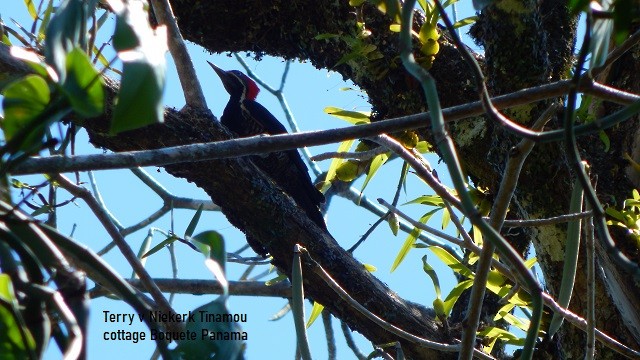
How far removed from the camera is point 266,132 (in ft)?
11.7

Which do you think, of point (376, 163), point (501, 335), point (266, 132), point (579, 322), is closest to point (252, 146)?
point (579, 322)

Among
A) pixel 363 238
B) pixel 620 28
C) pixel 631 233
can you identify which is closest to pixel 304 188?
pixel 363 238

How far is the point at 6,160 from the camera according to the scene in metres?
0.54

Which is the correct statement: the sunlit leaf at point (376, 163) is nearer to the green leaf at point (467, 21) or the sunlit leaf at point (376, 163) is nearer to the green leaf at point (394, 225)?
the green leaf at point (394, 225)

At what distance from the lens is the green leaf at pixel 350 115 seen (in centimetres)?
223

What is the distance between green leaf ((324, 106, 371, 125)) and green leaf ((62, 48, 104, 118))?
69.2 inches

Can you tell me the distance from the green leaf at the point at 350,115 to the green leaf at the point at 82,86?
69.2 inches

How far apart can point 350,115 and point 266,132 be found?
4.42 feet

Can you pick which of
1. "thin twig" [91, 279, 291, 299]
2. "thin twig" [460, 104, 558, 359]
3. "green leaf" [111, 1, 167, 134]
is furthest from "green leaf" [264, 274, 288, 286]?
"green leaf" [111, 1, 167, 134]

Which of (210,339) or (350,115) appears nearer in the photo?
(210,339)

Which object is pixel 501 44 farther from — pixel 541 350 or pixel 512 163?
pixel 512 163

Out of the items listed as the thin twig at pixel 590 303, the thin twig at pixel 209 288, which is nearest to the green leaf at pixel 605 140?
the thin twig at pixel 590 303

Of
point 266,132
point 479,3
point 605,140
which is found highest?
point 266,132

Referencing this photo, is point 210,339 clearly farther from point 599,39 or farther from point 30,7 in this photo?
point 30,7
